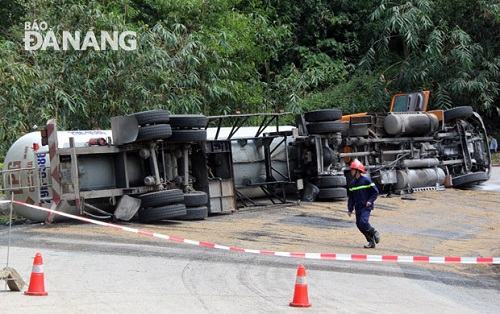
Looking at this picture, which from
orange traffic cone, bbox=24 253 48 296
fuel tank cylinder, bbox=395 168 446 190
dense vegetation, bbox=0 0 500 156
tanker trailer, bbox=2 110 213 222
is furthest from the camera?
dense vegetation, bbox=0 0 500 156

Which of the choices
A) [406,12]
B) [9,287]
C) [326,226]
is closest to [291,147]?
[326,226]

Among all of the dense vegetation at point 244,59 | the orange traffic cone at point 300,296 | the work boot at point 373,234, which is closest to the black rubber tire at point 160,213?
the work boot at point 373,234

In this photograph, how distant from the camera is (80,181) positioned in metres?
15.1

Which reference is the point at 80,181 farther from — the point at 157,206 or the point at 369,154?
the point at 369,154

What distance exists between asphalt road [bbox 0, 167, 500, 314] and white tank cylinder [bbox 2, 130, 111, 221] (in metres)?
1.50

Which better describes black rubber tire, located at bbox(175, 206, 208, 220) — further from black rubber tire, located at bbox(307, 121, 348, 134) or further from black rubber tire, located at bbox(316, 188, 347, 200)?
black rubber tire, located at bbox(307, 121, 348, 134)

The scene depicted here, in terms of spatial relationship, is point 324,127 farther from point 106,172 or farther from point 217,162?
point 106,172

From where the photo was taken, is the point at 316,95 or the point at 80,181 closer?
the point at 80,181

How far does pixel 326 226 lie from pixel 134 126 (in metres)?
4.46

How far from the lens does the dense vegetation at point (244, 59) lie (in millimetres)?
22172

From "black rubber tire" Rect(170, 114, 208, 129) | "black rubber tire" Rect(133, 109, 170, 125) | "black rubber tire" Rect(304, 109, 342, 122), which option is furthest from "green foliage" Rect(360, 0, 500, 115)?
"black rubber tire" Rect(133, 109, 170, 125)

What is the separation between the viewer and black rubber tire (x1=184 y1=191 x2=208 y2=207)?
1584cm

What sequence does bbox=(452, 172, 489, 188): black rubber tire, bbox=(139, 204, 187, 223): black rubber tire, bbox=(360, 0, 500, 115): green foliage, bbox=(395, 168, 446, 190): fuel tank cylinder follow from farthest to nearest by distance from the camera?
bbox=(360, 0, 500, 115): green foliage, bbox=(452, 172, 489, 188): black rubber tire, bbox=(395, 168, 446, 190): fuel tank cylinder, bbox=(139, 204, 187, 223): black rubber tire

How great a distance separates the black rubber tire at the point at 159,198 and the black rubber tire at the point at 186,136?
3.72 feet
